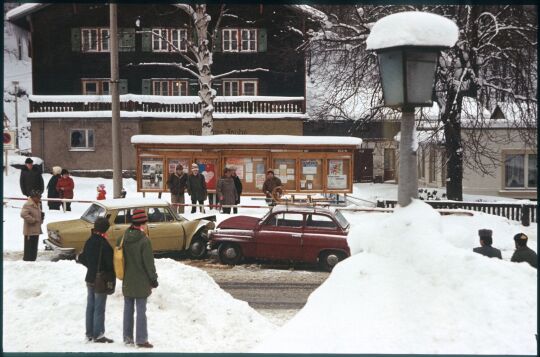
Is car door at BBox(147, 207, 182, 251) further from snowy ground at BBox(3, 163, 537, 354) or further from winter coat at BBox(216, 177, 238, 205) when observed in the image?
snowy ground at BBox(3, 163, 537, 354)

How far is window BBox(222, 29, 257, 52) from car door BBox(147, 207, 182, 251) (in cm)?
2277

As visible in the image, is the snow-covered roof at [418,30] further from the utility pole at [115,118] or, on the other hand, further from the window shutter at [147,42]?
the window shutter at [147,42]

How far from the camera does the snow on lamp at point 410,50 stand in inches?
244

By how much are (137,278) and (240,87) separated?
29058 mm

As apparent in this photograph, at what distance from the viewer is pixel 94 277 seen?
8.68 meters

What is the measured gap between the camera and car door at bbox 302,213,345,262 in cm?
1462

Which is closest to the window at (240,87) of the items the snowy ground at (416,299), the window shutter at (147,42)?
the window shutter at (147,42)

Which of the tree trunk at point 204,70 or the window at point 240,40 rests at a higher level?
the window at point 240,40

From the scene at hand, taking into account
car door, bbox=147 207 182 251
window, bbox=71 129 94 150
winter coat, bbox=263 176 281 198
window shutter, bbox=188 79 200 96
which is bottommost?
car door, bbox=147 207 182 251

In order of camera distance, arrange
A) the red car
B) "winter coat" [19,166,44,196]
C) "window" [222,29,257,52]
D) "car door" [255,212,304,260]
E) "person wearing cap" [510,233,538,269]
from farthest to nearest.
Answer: "window" [222,29,257,52], "winter coat" [19,166,44,196], "car door" [255,212,304,260], the red car, "person wearing cap" [510,233,538,269]

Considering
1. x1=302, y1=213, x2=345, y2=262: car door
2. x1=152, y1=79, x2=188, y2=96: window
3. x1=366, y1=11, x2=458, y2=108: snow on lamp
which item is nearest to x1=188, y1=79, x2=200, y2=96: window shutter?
x1=152, y1=79, x2=188, y2=96: window

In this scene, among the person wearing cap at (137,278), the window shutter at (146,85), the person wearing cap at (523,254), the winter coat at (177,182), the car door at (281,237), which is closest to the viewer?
the person wearing cap at (137,278)

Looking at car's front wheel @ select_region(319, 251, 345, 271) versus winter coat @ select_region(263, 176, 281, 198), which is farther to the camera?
winter coat @ select_region(263, 176, 281, 198)

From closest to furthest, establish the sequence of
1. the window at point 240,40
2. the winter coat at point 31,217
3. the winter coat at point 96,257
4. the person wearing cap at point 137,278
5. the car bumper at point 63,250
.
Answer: the person wearing cap at point 137,278 → the winter coat at point 96,257 → the winter coat at point 31,217 → the car bumper at point 63,250 → the window at point 240,40
